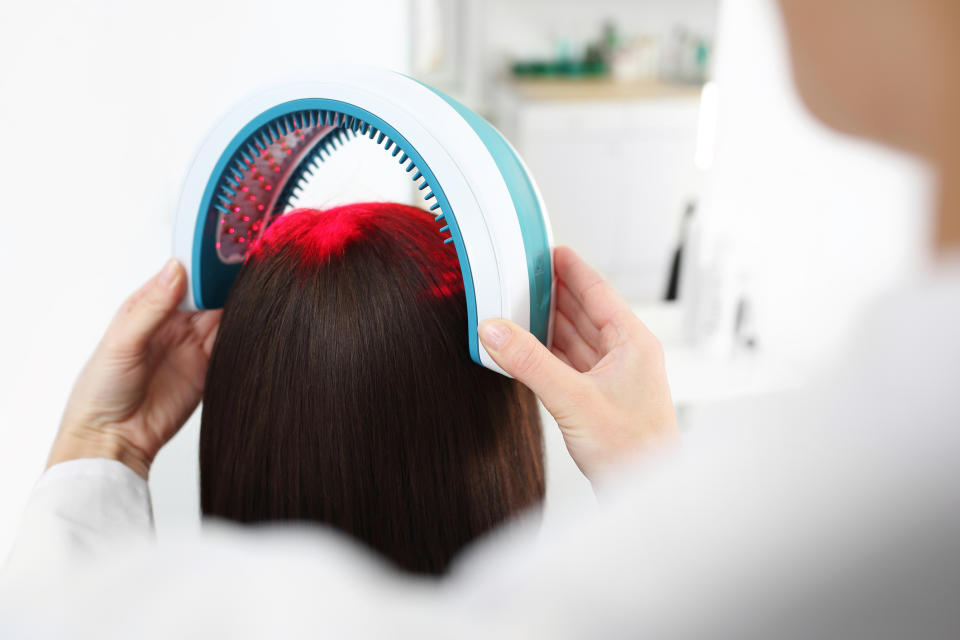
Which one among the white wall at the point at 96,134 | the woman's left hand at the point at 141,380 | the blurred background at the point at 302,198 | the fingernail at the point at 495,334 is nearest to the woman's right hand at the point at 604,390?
the fingernail at the point at 495,334

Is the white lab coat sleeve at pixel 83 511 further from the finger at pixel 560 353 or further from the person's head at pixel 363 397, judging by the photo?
the finger at pixel 560 353

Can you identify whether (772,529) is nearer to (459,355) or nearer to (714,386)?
(459,355)

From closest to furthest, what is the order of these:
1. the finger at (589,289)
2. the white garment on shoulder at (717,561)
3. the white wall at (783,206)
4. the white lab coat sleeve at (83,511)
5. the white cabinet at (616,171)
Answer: the white garment on shoulder at (717,561)
the white lab coat sleeve at (83,511)
the finger at (589,289)
the white wall at (783,206)
the white cabinet at (616,171)

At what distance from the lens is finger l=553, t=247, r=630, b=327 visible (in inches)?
29.0

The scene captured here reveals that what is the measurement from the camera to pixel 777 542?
20 cm

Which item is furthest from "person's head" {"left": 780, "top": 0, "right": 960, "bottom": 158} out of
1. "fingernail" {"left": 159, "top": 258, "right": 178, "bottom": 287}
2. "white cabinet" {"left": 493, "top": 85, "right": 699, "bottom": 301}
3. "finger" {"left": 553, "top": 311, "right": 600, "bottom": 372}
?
"white cabinet" {"left": 493, "top": 85, "right": 699, "bottom": 301}

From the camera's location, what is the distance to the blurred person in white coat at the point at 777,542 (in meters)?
0.19

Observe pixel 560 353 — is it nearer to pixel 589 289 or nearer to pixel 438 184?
Result: pixel 589 289

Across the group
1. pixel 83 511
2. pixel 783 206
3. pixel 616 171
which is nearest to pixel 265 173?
pixel 83 511

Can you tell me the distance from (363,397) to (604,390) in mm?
215

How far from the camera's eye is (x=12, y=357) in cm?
104

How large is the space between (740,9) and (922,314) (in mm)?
1467

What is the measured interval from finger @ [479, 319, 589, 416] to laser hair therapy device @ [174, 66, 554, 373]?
19mm

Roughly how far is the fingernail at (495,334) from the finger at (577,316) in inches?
8.8
